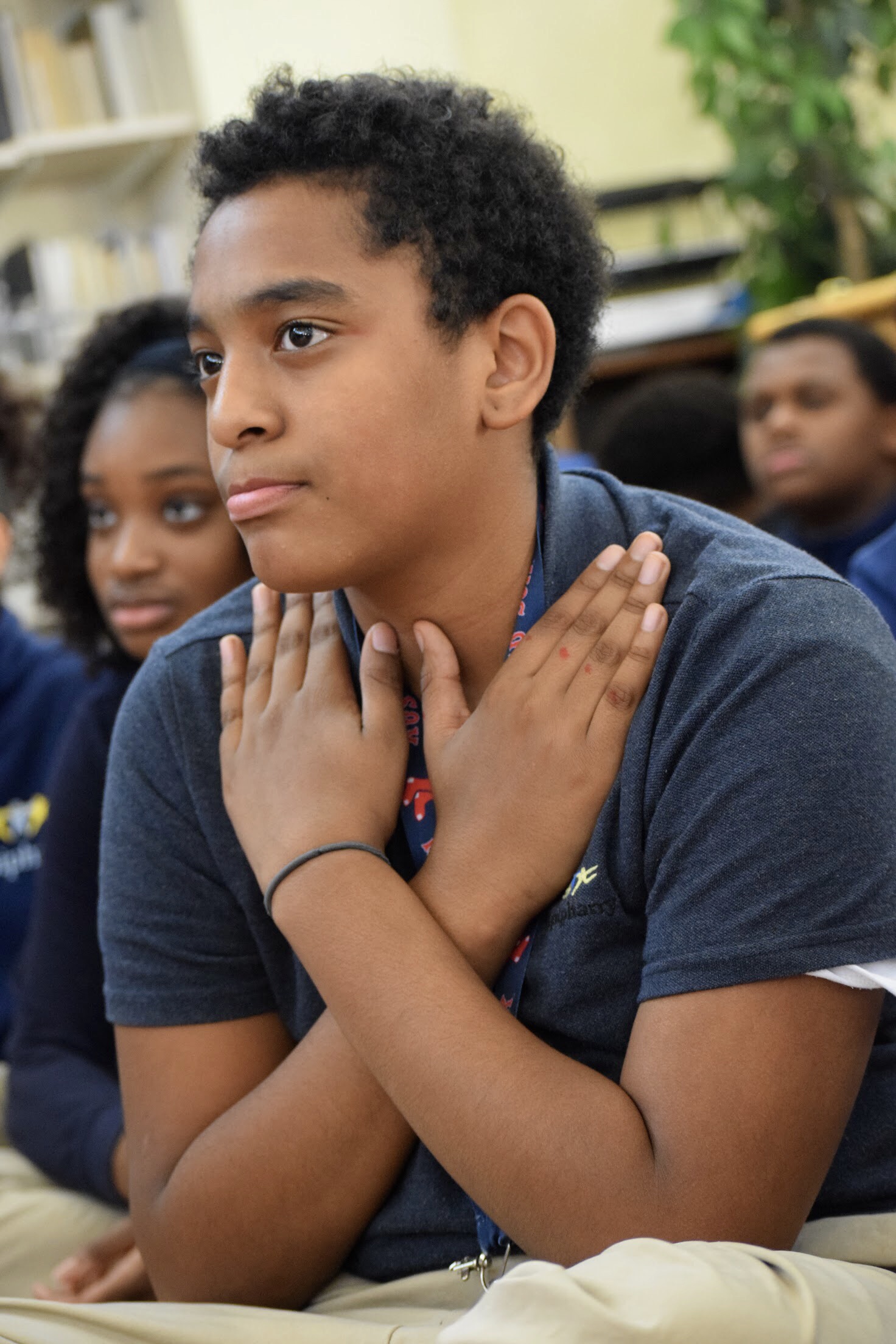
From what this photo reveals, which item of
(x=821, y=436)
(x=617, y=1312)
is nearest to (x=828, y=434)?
(x=821, y=436)

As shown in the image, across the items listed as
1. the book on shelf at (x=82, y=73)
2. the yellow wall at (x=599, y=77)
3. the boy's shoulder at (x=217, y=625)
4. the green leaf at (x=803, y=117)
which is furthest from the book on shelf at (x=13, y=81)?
the boy's shoulder at (x=217, y=625)

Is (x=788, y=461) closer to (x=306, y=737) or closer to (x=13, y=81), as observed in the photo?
(x=306, y=737)

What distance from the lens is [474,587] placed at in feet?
3.59

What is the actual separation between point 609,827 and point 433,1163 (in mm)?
273

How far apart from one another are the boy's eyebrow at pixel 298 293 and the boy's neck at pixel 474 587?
0.63 ft

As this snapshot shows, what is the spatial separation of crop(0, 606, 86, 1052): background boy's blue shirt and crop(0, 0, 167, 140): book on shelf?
213 cm

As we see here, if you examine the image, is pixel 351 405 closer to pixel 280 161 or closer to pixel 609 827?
pixel 280 161

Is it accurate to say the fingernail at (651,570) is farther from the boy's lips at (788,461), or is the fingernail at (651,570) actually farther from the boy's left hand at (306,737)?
the boy's lips at (788,461)

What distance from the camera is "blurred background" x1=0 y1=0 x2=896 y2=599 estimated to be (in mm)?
3303

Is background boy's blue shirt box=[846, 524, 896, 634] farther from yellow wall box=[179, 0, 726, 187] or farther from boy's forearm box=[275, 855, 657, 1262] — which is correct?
yellow wall box=[179, 0, 726, 187]

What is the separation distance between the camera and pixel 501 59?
13.6 feet

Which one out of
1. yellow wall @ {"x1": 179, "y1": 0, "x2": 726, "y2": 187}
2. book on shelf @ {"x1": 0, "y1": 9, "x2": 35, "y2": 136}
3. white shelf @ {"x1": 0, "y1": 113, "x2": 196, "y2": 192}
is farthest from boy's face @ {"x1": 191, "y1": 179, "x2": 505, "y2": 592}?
yellow wall @ {"x1": 179, "y1": 0, "x2": 726, "y2": 187}

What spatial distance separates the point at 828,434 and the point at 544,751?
79.2 inches

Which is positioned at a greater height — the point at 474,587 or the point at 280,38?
the point at 280,38
